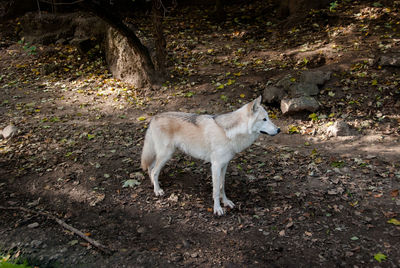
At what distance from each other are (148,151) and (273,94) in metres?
4.25

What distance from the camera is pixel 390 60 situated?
8250 mm

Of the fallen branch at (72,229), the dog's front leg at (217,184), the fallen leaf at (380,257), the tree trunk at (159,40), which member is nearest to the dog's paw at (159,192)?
the dog's front leg at (217,184)

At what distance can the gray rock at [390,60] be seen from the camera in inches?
322

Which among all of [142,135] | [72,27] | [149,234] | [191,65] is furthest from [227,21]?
[149,234]

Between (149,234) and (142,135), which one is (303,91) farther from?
(149,234)

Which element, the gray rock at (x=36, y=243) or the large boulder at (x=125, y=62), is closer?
the gray rock at (x=36, y=243)

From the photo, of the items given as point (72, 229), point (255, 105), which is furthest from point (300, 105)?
point (72, 229)

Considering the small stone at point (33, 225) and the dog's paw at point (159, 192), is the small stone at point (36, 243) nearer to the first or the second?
the small stone at point (33, 225)

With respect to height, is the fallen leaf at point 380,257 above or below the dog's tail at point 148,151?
below

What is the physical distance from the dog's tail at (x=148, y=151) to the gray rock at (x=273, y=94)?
160 inches

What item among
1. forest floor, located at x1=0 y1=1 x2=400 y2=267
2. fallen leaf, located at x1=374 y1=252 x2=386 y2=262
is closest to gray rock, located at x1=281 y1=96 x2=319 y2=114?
forest floor, located at x1=0 y1=1 x2=400 y2=267

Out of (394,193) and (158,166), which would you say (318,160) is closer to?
(394,193)

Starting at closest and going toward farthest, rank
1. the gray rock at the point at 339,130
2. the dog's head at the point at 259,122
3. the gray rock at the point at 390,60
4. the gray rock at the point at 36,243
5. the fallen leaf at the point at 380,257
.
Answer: the fallen leaf at the point at 380,257 → the gray rock at the point at 36,243 → the dog's head at the point at 259,122 → the gray rock at the point at 339,130 → the gray rock at the point at 390,60

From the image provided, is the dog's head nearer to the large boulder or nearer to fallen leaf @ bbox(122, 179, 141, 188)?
fallen leaf @ bbox(122, 179, 141, 188)
